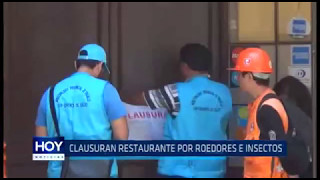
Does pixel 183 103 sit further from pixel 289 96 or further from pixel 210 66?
pixel 289 96

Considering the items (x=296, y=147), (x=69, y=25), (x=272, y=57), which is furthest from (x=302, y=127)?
(x=69, y=25)

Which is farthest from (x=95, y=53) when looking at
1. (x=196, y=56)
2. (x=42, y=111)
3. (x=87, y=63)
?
(x=196, y=56)

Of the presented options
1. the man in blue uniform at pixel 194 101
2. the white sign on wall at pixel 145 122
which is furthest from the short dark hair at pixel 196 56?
the white sign on wall at pixel 145 122

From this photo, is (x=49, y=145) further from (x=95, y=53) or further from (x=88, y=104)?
(x=95, y=53)

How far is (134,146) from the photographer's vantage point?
4.43 metres

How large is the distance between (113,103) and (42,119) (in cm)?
50

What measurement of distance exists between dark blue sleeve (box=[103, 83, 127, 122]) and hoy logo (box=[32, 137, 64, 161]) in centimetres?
38

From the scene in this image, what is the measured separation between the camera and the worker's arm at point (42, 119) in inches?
175

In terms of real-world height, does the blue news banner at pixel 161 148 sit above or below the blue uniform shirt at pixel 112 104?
below

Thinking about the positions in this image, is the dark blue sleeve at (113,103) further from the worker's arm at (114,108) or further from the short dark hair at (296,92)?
the short dark hair at (296,92)

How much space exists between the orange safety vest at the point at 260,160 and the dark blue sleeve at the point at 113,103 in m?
0.85

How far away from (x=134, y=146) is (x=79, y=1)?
41.4 inches

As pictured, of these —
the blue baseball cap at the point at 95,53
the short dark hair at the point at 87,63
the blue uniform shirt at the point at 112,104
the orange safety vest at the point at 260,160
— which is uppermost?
the blue baseball cap at the point at 95,53

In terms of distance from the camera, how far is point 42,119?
446cm
